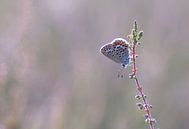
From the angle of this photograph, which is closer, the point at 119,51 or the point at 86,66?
the point at 119,51

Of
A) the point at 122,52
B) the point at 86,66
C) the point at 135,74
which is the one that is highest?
the point at 86,66

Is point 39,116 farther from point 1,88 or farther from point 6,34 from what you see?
point 6,34

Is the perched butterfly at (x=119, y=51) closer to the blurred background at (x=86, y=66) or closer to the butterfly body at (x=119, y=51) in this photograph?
the butterfly body at (x=119, y=51)

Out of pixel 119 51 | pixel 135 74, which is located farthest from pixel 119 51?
pixel 135 74

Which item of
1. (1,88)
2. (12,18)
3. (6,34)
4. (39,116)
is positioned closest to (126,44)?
(1,88)

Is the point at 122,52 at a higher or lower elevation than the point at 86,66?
lower

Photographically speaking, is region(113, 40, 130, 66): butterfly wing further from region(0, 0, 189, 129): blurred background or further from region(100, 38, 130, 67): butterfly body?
region(0, 0, 189, 129): blurred background

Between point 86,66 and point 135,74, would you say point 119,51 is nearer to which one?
point 135,74

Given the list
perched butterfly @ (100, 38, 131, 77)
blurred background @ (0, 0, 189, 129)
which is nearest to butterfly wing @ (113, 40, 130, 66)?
perched butterfly @ (100, 38, 131, 77)
